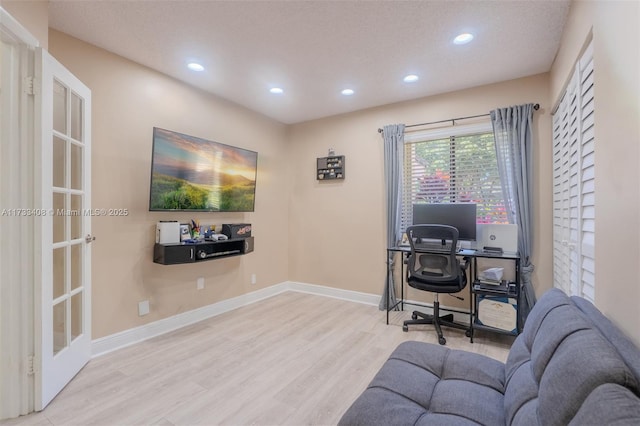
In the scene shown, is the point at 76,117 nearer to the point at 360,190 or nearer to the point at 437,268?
the point at 360,190

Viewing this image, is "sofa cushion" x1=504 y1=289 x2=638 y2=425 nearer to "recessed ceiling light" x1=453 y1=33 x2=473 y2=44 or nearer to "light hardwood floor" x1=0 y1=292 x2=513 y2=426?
"light hardwood floor" x1=0 y1=292 x2=513 y2=426

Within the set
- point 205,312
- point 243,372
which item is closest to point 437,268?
point 243,372

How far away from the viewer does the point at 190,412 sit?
1.82 meters

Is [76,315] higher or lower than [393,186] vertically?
lower

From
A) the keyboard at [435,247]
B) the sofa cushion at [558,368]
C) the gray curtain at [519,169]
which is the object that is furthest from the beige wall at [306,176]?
the keyboard at [435,247]

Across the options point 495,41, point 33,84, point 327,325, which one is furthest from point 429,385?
point 33,84

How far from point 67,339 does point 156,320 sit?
87 centimetres

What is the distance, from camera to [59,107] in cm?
205

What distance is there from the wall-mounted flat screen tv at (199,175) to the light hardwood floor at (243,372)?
1.34 meters

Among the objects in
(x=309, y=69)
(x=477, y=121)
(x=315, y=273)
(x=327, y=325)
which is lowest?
(x=327, y=325)

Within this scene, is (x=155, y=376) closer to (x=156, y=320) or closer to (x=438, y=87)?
(x=156, y=320)

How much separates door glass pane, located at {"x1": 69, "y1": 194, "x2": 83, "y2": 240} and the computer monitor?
125 inches

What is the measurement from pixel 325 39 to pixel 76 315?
2.92 m

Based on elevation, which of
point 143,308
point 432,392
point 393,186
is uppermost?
Answer: point 393,186
